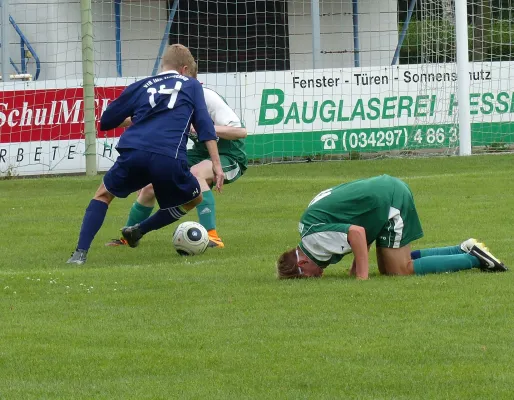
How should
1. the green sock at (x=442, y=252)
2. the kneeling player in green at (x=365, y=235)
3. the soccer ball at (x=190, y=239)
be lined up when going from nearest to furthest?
the kneeling player in green at (x=365, y=235), the green sock at (x=442, y=252), the soccer ball at (x=190, y=239)

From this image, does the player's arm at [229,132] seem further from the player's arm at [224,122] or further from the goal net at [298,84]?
the goal net at [298,84]

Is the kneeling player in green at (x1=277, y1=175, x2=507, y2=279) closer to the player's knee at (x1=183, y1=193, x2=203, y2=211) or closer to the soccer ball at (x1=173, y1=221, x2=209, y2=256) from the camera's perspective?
the player's knee at (x1=183, y1=193, x2=203, y2=211)

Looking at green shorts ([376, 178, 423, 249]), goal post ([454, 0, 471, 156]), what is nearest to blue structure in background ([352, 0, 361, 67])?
goal post ([454, 0, 471, 156])

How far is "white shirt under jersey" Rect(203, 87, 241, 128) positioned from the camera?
1114 cm

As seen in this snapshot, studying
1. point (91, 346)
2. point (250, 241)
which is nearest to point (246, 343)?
point (91, 346)

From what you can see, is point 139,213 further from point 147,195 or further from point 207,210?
point 207,210

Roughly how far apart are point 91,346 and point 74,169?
15151mm

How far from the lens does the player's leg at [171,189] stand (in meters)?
9.59

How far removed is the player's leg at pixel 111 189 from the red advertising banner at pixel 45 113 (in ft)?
36.6

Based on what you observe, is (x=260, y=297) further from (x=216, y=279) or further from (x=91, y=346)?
(x=91, y=346)

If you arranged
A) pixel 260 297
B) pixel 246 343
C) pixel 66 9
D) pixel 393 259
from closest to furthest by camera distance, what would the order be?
pixel 246 343
pixel 260 297
pixel 393 259
pixel 66 9

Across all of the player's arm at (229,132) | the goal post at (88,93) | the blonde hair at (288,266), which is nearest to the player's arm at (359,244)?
the blonde hair at (288,266)

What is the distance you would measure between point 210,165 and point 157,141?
162cm

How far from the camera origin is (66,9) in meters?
25.7
